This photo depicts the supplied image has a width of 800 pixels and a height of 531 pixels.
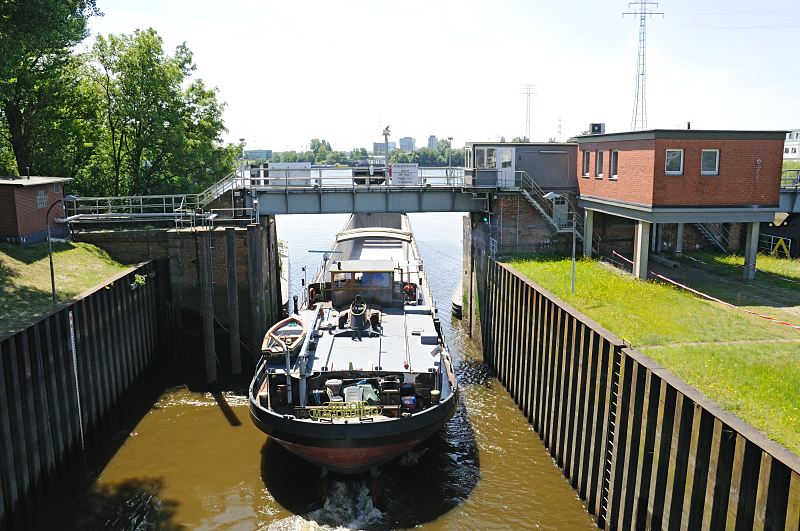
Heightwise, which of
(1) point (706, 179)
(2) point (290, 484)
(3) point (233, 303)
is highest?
(1) point (706, 179)

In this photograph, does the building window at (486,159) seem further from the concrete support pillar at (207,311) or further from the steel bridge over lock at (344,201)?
the concrete support pillar at (207,311)

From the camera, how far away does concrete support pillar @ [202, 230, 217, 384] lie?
1003 inches

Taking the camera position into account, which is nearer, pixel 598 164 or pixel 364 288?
pixel 364 288

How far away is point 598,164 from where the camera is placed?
28.0 m

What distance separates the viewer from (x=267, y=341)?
774 inches

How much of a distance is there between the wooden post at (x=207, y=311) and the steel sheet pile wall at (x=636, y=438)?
1207 cm

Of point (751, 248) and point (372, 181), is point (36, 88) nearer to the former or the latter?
point (372, 181)

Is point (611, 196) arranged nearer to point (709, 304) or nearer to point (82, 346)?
point (709, 304)

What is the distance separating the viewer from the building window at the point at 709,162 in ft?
76.3

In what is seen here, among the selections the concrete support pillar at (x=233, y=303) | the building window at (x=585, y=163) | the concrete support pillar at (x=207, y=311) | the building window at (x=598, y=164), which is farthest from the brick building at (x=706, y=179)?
the concrete support pillar at (x=207, y=311)

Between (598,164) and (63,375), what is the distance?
22134 mm

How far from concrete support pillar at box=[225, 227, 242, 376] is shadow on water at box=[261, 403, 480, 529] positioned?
6.72m

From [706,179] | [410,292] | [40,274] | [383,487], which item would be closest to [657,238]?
[706,179]

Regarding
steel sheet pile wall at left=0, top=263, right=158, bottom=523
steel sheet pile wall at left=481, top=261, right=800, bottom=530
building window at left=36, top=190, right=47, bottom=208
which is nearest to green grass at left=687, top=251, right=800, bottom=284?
steel sheet pile wall at left=481, top=261, right=800, bottom=530
